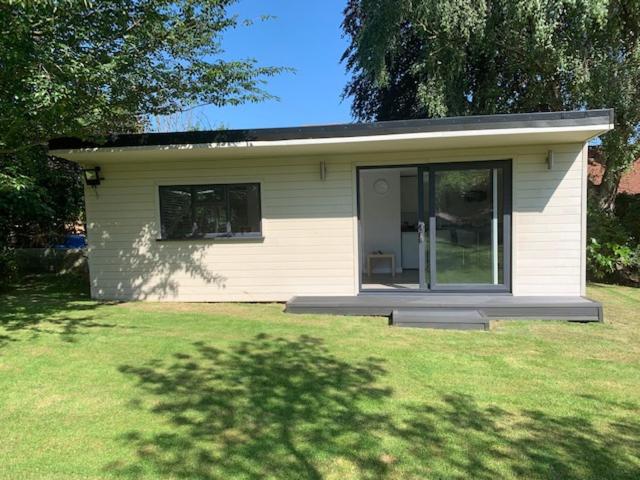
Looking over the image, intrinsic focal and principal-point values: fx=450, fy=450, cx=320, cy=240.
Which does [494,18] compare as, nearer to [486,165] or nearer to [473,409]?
[486,165]

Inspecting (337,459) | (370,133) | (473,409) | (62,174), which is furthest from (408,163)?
(62,174)

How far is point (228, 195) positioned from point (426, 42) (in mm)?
5916

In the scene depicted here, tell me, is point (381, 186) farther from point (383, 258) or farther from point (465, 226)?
point (465, 226)

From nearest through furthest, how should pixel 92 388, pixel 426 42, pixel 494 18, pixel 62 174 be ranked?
pixel 92 388 → pixel 494 18 → pixel 426 42 → pixel 62 174

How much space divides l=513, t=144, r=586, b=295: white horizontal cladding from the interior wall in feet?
10.5

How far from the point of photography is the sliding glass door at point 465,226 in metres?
6.46

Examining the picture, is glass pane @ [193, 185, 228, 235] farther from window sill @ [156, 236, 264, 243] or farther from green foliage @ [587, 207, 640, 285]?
green foliage @ [587, 207, 640, 285]

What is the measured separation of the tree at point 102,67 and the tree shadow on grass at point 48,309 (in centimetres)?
175

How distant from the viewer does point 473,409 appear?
3213mm

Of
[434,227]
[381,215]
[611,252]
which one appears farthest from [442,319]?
[611,252]

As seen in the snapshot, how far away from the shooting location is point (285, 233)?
7.07 m

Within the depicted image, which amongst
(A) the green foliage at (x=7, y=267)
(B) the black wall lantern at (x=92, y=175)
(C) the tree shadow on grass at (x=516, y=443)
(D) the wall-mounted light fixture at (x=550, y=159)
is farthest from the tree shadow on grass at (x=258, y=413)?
(A) the green foliage at (x=7, y=267)

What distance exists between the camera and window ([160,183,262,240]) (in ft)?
23.5

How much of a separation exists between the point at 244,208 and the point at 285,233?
78 centimetres
